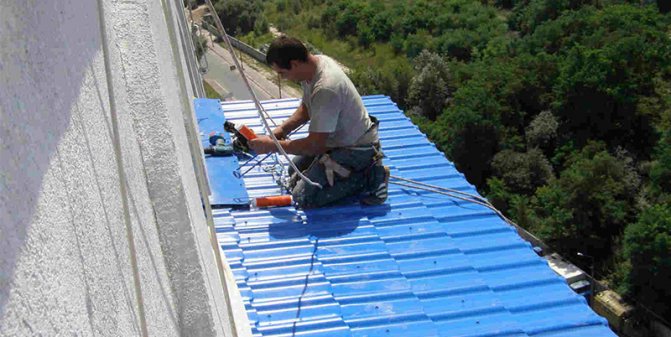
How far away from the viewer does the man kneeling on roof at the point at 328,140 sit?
5527 mm

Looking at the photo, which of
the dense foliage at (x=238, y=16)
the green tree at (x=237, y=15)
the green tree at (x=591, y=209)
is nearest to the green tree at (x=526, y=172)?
the green tree at (x=591, y=209)

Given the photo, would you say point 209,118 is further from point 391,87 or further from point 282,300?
point 391,87

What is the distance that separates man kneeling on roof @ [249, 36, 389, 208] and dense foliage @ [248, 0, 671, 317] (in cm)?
1135

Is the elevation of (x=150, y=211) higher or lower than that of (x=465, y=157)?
higher

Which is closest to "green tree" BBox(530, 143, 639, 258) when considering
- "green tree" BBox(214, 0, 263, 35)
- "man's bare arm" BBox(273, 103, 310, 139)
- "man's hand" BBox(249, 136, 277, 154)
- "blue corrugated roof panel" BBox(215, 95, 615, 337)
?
"blue corrugated roof panel" BBox(215, 95, 615, 337)

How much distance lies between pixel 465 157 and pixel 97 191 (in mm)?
21155

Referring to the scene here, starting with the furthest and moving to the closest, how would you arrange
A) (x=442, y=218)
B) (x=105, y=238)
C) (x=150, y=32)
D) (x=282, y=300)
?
(x=442, y=218) → (x=282, y=300) → (x=150, y=32) → (x=105, y=238)

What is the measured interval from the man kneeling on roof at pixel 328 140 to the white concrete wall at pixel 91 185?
236 cm

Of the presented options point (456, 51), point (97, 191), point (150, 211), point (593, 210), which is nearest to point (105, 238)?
point (97, 191)

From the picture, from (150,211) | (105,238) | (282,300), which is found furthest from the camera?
(282,300)

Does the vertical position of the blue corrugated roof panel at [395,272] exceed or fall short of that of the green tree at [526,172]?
it exceeds it

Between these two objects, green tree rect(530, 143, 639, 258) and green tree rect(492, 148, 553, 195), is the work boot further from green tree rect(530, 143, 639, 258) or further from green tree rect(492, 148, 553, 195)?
green tree rect(492, 148, 553, 195)

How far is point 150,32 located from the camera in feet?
9.16

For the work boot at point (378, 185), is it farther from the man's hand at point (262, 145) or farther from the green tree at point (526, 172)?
the green tree at point (526, 172)
